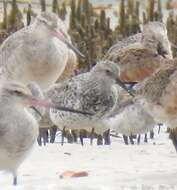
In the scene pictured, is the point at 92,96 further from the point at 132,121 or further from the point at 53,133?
the point at 53,133

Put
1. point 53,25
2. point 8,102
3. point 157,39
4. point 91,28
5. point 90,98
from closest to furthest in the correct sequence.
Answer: point 8,102, point 90,98, point 53,25, point 157,39, point 91,28

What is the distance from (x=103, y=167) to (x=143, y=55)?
4.29m

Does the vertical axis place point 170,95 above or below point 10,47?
below

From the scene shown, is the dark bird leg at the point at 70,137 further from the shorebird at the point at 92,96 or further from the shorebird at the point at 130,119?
the shorebird at the point at 92,96

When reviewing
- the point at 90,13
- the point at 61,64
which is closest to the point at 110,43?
the point at 90,13

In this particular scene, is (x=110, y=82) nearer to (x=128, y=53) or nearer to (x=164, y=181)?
(x=128, y=53)

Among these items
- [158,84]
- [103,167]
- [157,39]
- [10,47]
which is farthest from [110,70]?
[157,39]

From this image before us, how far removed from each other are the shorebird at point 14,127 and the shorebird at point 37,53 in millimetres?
3507

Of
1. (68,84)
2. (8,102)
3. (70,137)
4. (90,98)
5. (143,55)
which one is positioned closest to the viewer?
(8,102)

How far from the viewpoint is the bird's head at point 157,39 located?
12.2 metres

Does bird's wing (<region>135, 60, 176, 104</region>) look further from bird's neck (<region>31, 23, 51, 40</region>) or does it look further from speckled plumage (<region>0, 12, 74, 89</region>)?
bird's neck (<region>31, 23, 51, 40</region>)

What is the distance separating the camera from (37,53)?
10.7m

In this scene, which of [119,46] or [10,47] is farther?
[119,46]

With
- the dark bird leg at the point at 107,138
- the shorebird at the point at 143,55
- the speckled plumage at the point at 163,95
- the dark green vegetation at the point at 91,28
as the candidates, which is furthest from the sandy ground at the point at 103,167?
the dark green vegetation at the point at 91,28
